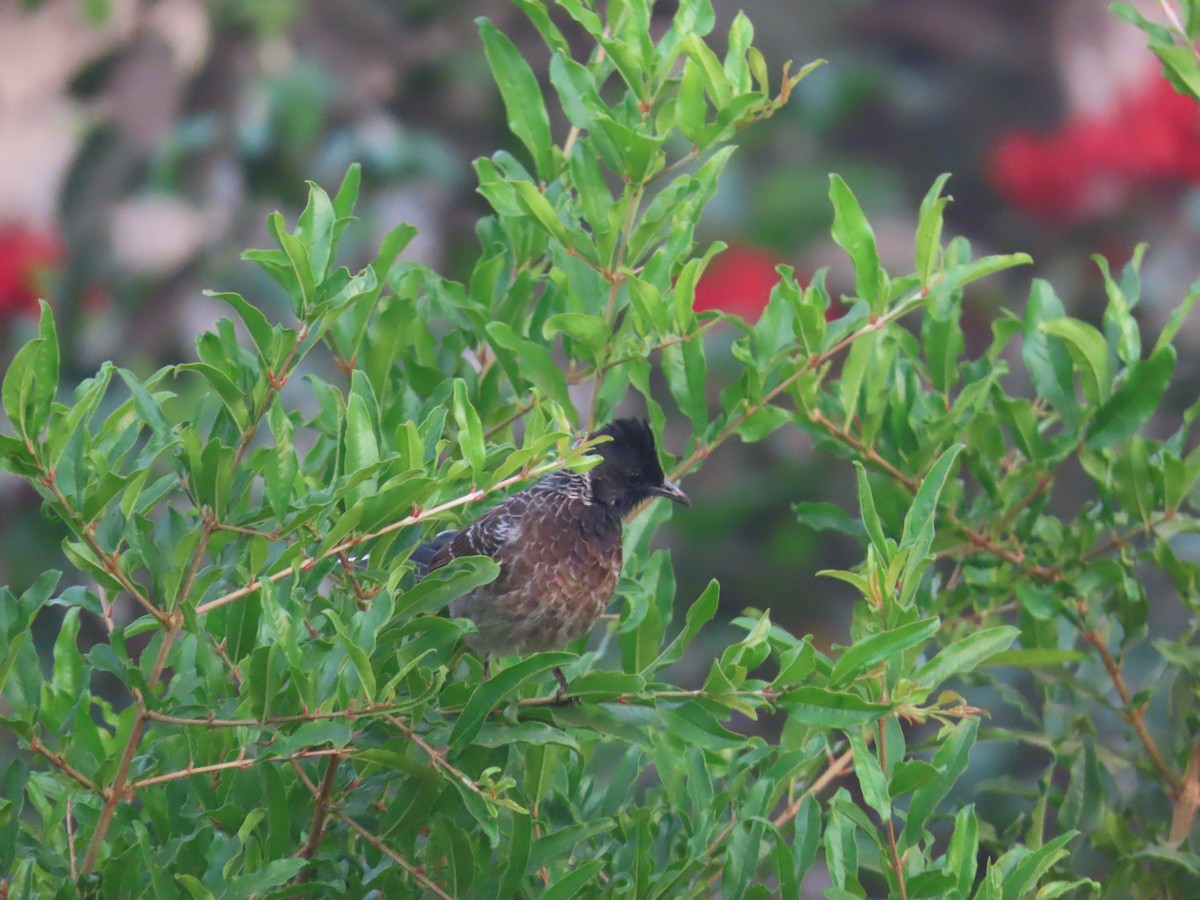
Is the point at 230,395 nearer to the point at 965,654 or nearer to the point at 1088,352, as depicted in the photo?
the point at 965,654

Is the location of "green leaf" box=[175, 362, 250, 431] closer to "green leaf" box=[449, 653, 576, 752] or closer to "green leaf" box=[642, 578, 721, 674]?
"green leaf" box=[449, 653, 576, 752]

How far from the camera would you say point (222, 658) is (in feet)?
4.15

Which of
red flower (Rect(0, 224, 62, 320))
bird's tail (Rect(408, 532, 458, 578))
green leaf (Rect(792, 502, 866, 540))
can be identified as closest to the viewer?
green leaf (Rect(792, 502, 866, 540))

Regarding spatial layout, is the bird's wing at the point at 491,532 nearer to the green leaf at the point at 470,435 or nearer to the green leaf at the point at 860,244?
the green leaf at the point at 860,244

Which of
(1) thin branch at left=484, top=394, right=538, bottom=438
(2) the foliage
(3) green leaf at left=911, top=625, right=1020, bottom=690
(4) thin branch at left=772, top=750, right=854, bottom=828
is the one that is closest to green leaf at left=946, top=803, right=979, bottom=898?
(2) the foliage

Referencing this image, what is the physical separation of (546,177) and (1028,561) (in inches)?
23.4

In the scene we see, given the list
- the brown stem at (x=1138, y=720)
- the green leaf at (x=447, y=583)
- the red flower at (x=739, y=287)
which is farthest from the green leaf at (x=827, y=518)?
the red flower at (x=739, y=287)

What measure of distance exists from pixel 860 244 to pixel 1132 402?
33 cm

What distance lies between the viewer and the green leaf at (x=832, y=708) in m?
1.16

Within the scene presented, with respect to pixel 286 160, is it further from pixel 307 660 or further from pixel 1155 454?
pixel 307 660

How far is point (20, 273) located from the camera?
2.91 m

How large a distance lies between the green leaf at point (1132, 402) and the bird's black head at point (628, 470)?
47 centimetres

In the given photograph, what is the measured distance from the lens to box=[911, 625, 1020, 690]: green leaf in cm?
121

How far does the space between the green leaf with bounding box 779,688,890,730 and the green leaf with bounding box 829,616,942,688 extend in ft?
0.05
